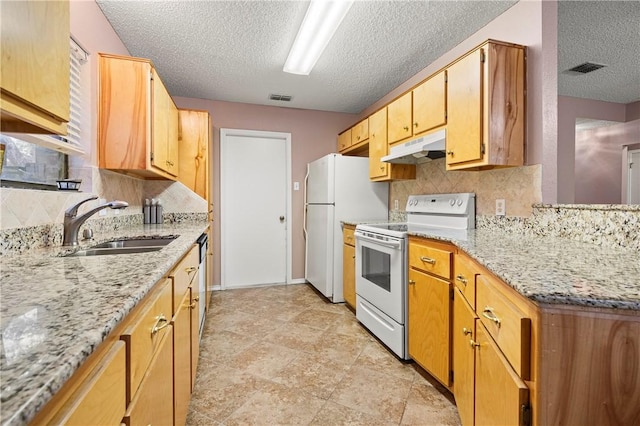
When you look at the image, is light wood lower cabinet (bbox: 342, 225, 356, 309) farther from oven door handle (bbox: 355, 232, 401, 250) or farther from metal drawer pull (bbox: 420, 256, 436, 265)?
metal drawer pull (bbox: 420, 256, 436, 265)

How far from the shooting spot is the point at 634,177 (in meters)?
3.85

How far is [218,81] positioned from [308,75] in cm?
97

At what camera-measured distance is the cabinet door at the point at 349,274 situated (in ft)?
10.3

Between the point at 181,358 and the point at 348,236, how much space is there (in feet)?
7.15

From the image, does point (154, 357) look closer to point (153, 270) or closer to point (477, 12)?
point (153, 270)

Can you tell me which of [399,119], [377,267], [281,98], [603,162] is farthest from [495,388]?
[603,162]

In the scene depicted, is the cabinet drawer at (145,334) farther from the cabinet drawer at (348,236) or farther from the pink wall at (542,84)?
the cabinet drawer at (348,236)

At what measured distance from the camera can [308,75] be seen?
10.4 ft

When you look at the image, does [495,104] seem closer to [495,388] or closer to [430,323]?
[430,323]

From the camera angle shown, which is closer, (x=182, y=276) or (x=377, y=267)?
(x=182, y=276)

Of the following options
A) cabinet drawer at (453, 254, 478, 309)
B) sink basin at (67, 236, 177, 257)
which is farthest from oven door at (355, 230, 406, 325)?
sink basin at (67, 236, 177, 257)

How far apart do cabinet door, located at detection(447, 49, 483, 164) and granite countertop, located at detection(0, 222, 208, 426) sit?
1.85 meters

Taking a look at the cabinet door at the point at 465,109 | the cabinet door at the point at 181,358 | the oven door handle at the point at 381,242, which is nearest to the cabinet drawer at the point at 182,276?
the cabinet door at the point at 181,358

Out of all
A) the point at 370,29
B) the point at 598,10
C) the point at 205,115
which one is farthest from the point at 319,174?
the point at 598,10
